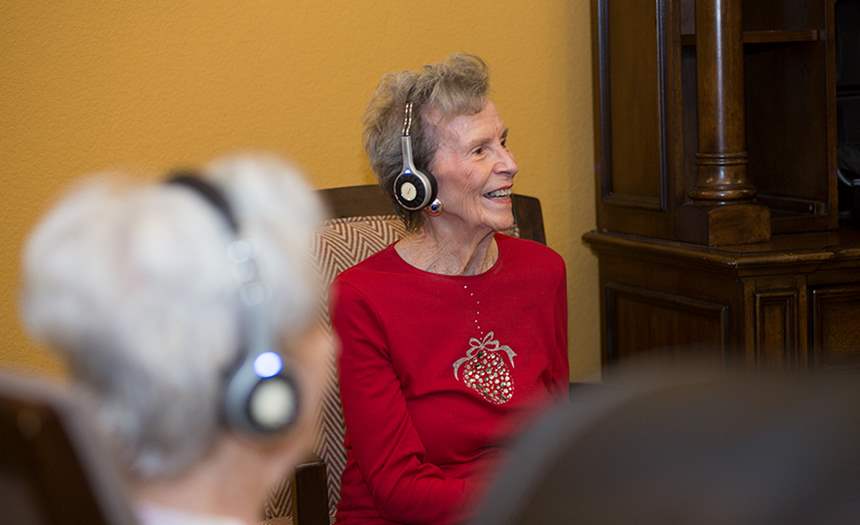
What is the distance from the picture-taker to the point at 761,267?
2.60 meters

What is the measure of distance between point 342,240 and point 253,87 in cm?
68

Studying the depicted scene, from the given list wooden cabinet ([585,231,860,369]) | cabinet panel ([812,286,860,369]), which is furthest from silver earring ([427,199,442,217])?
cabinet panel ([812,286,860,369])

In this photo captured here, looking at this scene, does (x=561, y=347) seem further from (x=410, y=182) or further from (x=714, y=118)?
(x=714, y=118)

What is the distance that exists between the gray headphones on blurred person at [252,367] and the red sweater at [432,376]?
1089 mm

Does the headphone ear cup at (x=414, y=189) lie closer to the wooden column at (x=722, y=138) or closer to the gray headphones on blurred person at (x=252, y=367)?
the wooden column at (x=722, y=138)

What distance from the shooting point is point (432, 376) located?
205 cm

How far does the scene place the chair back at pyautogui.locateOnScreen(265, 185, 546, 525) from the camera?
88.4 inches

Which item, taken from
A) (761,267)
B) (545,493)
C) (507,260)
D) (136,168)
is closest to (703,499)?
(545,493)

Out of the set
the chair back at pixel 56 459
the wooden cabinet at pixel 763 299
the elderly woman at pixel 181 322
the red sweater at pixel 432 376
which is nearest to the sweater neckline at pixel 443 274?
the red sweater at pixel 432 376

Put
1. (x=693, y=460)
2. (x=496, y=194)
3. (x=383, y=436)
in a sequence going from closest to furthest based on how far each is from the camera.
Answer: (x=693, y=460)
(x=383, y=436)
(x=496, y=194)

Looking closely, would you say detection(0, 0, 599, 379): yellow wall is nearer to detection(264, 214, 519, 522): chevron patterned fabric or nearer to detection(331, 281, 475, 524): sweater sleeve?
detection(264, 214, 519, 522): chevron patterned fabric

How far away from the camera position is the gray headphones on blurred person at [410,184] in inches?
84.0

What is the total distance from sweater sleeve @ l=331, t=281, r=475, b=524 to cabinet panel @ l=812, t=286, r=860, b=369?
3.48 feet

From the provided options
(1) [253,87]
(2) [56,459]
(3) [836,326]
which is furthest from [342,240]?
(2) [56,459]
